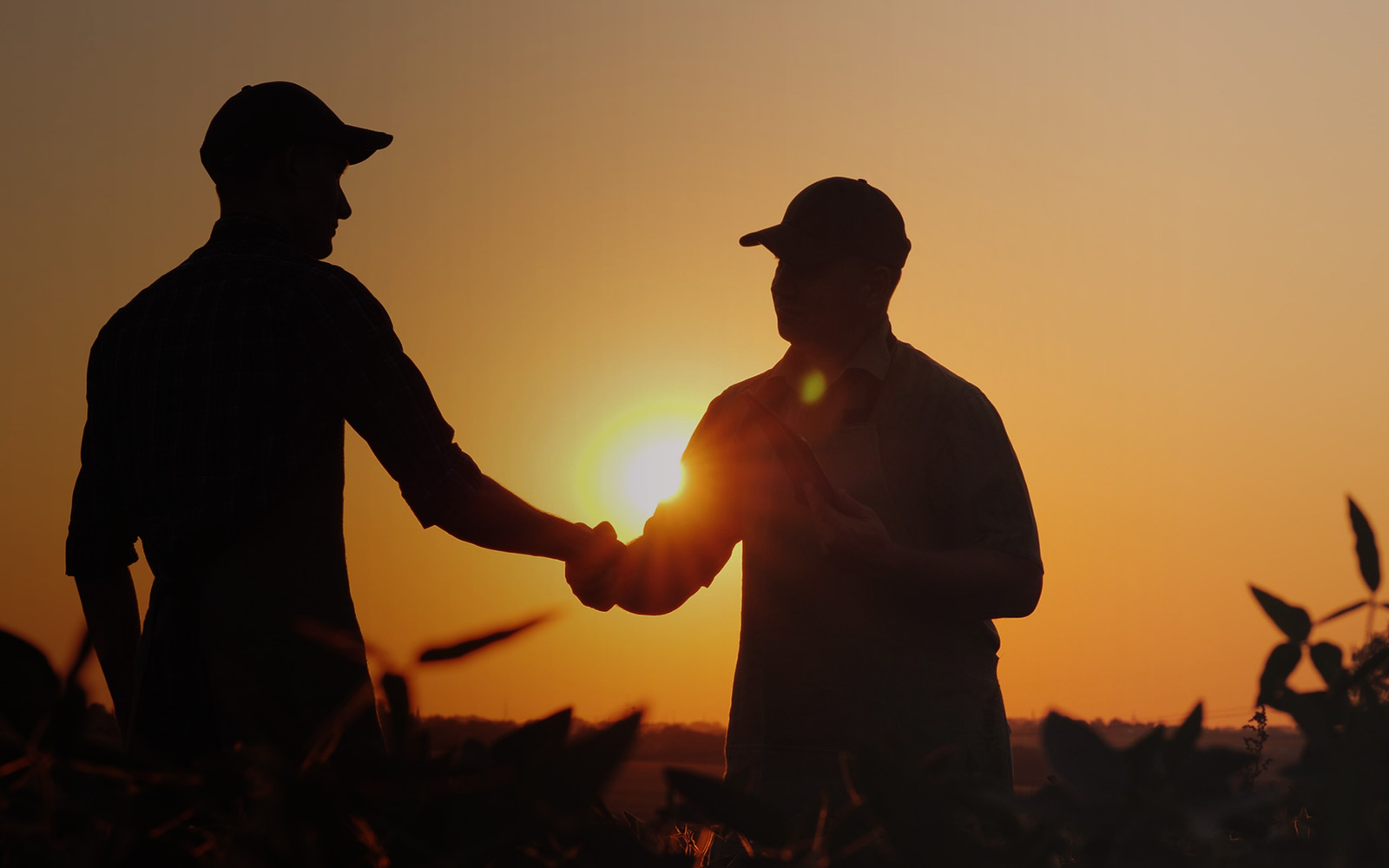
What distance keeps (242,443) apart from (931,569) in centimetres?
160

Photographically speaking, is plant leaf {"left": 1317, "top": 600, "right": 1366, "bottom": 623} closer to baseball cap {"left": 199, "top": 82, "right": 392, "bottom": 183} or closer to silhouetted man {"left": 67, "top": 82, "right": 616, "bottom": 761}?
silhouetted man {"left": 67, "top": 82, "right": 616, "bottom": 761}

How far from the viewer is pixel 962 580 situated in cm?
289

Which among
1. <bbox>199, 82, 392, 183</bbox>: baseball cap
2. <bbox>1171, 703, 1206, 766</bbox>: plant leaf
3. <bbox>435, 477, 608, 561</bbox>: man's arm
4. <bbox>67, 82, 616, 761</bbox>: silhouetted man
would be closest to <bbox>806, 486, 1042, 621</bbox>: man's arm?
<bbox>435, 477, 608, 561</bbox>: man's arm

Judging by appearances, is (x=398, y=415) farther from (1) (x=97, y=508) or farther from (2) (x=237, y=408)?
(1) (x=97, y=508)

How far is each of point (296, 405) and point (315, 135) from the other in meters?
0.74

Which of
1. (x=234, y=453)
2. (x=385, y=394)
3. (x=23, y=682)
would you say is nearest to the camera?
(x=23, y=682)

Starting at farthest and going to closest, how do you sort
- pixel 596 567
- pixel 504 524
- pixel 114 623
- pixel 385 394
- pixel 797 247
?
pixel 797 247, pixel 596 567, pixel 504 524, pixel 114 623, pixel 385 394

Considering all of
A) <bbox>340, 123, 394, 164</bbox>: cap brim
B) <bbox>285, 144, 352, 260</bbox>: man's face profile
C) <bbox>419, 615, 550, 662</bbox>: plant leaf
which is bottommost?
<bbox>419, 615, 550, 662</bbox>: plant leaf

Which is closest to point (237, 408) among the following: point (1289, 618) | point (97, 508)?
point (97, 508)

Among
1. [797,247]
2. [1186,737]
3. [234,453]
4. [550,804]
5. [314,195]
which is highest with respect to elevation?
[797,247]

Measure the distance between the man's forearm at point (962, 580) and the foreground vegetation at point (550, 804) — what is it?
2003 mm

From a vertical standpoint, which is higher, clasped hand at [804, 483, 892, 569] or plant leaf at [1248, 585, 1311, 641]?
clasped hand at [804, 483, 892, 569]

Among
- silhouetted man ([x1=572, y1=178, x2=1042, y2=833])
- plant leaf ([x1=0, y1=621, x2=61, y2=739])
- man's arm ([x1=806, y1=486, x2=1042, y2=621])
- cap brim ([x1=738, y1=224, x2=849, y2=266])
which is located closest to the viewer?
plant leaf ([x1=0, y1=621, x2=61, y2=739])

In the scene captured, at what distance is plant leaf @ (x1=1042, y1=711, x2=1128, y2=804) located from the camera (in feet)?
2.47
